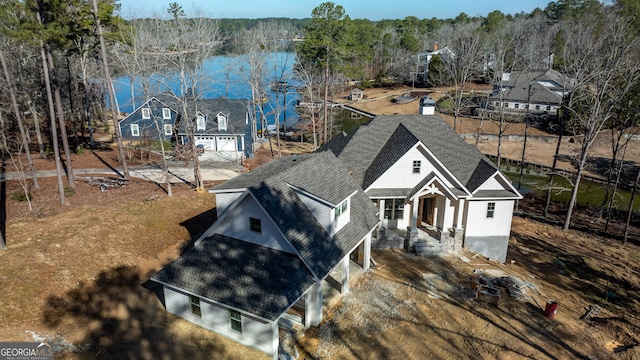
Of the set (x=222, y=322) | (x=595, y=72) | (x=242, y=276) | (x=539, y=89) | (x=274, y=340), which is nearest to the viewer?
(x=274, y=340)

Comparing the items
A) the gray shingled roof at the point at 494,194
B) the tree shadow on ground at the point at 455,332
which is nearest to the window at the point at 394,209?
the gray shingled roof at the point at 494,194

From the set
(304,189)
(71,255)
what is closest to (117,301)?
(71,255)

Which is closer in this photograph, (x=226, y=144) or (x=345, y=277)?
(x=345, y=277)

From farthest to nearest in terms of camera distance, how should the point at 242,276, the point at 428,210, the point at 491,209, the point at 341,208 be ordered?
the point at 428,210 → the point at 491,209 → the point at 341,208 → the point at 242,276

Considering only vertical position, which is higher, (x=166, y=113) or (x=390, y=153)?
(x=390, y=153)

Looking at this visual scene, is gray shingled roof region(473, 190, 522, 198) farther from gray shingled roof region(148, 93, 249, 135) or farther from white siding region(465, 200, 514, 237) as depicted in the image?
gray shingled roof region(148, 93, 249, 135)

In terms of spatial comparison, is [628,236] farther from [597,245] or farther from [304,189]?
[304,189]

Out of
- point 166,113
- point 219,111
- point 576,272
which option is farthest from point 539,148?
point 166,113

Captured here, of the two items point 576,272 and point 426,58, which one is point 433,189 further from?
point 426,58
